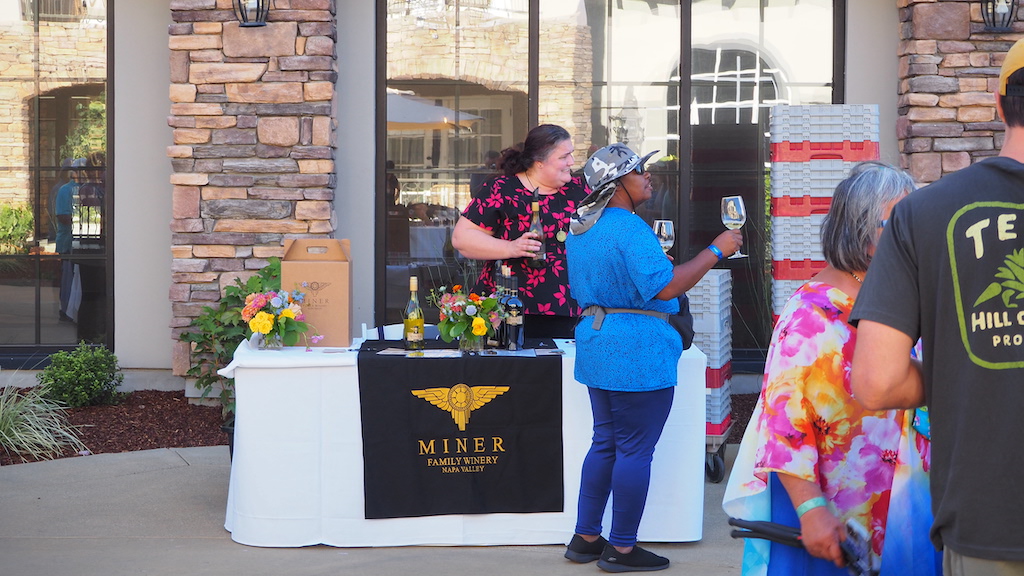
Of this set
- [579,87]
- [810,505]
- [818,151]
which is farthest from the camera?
[579,87]

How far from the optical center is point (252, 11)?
6.65 metres

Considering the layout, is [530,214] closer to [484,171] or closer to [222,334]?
[484,171]

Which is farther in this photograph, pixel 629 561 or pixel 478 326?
pixel 478 326

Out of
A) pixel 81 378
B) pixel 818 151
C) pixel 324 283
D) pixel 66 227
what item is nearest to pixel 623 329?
pixel 324 283

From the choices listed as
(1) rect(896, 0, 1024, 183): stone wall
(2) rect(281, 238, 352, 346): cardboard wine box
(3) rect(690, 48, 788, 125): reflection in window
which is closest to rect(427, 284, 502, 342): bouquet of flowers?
(2) rect(281, 238, 352, 346): cardboard wine box

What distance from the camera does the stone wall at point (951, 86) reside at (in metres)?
6.70

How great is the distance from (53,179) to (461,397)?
14.6 feet

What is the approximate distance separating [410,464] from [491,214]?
122 centimetres

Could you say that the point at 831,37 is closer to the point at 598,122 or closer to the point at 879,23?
the point at 879,23

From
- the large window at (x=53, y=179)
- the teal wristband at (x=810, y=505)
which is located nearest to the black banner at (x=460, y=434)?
the teal wristband at (x=810, y=505)

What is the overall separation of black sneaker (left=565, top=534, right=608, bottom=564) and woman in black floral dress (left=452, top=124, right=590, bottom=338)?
1.08 meters

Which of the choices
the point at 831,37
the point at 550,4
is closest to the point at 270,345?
the point at 550,4

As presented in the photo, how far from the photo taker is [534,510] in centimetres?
457

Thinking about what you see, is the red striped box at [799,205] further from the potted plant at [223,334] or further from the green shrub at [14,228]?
the green shrub at [14,228]
